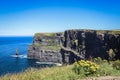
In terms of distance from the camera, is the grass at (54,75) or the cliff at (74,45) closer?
the grass at (54,75)

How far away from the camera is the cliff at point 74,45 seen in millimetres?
103125

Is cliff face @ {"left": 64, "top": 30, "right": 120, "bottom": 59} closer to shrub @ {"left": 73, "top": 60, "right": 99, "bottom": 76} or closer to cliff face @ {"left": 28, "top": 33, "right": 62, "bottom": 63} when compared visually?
cliff face @ {"left": 28, "top": 33, "right": 62, "bottom": 63}

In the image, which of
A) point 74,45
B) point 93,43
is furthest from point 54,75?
point 74,45

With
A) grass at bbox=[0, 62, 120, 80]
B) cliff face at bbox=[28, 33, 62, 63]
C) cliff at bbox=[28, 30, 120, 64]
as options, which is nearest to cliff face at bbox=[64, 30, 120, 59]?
cliff at bbox=[28, 30, 120, 64]

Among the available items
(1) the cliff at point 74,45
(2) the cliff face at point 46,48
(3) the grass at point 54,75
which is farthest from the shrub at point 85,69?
(2) the cliff face at point 46,48

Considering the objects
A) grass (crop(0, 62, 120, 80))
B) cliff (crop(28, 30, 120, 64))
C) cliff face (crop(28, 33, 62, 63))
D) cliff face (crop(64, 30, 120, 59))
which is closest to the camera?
grass (crop(0, 62, 120, 80))

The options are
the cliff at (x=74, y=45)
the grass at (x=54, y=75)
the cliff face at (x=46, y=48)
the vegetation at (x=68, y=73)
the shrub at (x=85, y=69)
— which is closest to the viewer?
the grass at (x=54, y=75)

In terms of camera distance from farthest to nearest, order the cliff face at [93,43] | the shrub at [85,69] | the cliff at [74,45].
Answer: the cliff at [74,45]
the cliff face at [93,43]
the shrub at [85,69]

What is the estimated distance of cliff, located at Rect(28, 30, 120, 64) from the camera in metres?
103

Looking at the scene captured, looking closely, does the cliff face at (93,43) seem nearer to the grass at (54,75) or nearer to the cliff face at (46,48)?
the cliff face at (46,48)

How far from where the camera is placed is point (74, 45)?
143 meters

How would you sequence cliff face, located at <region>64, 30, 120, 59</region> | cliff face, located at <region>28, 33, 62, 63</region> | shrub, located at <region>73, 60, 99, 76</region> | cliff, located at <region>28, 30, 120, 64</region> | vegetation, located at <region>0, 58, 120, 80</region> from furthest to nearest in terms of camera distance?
cliff face, located at <region>28, 33, 62, 63</region> < cliff, located at <region>28, 30, 120, 64</region> < cliff face, located at <region>64, 30, 120, 59</region> < shrub, located at <region>73, 60, 99, 76</region> < vegetation, located at <region>0, 58, 120, 80</region>

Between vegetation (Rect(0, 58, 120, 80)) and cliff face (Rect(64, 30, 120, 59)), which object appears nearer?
vegetation (Rect(0, 58, 120, 80))

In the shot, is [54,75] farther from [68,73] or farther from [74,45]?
[74,45]
